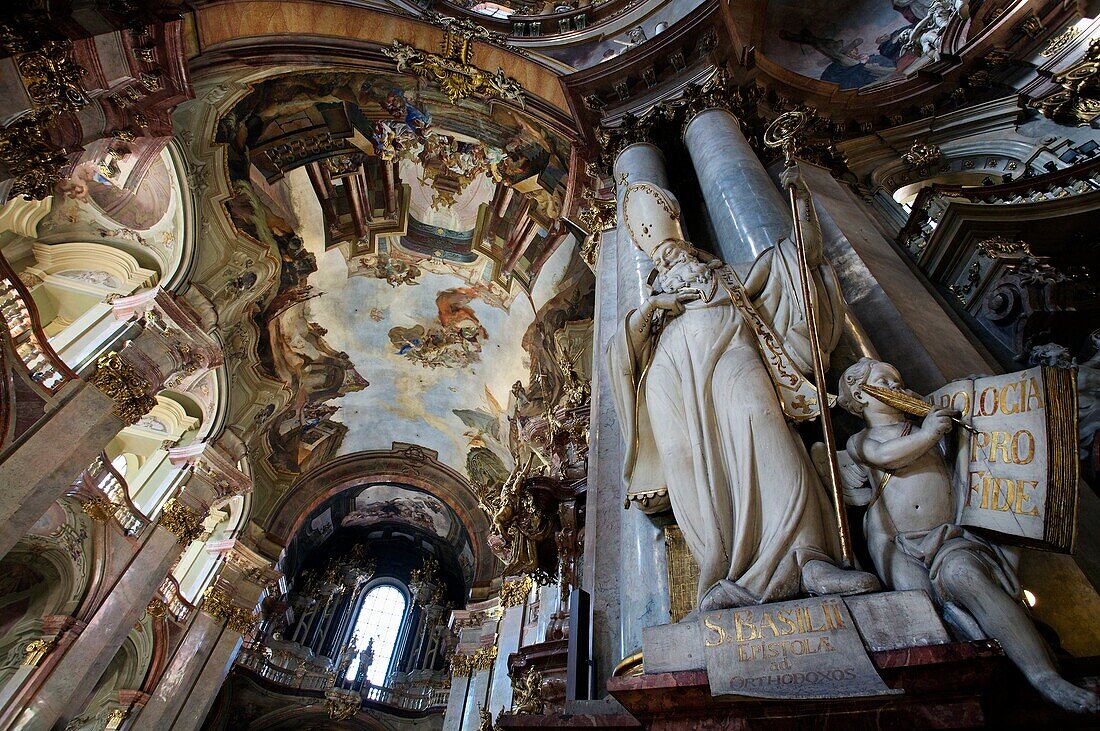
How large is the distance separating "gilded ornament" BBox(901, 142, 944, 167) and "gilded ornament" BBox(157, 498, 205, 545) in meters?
12.0

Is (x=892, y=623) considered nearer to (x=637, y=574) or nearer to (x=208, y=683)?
Result: (x=637, y=574)

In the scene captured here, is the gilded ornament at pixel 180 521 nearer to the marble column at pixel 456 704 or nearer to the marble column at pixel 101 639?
the marble column at pixel 101 639

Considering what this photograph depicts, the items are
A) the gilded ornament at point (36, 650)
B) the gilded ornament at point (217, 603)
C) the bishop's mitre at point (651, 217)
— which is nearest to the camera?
the bishop's mitre at point (651, 217)

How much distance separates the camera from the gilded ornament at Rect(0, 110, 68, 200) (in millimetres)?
4555

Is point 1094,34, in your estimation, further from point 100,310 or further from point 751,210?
point 100,310

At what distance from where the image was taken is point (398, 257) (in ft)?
34.8

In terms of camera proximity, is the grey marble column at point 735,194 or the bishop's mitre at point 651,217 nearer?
the bishop's mitre at point 651,217

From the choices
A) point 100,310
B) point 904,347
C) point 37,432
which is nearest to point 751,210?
point 904,347

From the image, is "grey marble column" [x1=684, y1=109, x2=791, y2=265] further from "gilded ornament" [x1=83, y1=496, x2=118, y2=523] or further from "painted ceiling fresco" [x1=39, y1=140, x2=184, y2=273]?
"gilded ornament" [x1=83, y1=496, x2=118, y2=523]

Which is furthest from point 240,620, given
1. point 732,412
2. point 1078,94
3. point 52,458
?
point 1078,94

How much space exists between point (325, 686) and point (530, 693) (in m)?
11.8

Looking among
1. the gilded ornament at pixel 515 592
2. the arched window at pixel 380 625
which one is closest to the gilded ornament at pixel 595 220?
the gilded ornament at pixel 515 592

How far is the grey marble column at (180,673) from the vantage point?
9078 mm

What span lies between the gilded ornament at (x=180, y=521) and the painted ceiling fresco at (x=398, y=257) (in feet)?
7.06
